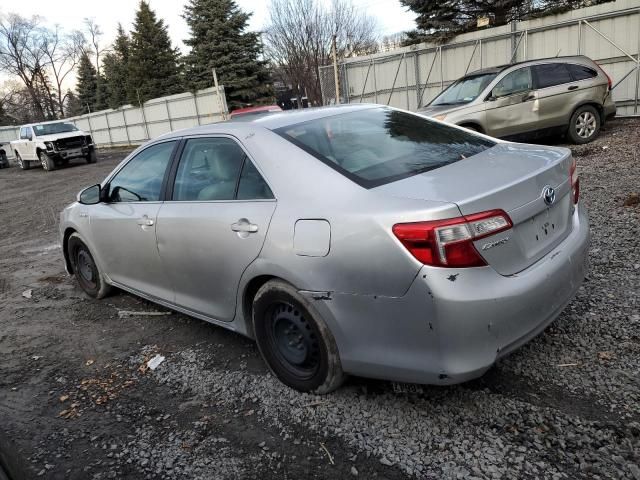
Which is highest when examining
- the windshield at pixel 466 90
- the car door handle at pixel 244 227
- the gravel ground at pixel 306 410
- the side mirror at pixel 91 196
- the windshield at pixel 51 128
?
the windshield at pixel 51 128

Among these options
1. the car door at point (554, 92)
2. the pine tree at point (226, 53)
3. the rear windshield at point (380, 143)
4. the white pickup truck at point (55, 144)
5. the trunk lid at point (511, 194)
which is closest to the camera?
the trunk lid at point (511, 194)

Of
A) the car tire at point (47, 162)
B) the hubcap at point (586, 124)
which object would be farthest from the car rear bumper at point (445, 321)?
the car tire at point (47, 162)

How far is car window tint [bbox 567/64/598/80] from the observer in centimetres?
989

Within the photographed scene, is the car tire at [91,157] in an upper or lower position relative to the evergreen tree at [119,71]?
lower

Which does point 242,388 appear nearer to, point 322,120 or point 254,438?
point 254,438

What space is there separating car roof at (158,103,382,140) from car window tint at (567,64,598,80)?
788 centimetres

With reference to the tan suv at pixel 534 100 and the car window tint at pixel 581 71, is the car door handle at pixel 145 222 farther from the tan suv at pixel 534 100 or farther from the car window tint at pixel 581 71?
the car window tint at pixel 581 71

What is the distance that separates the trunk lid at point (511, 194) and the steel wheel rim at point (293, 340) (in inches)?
34.6

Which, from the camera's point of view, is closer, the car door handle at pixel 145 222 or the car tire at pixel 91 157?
the car door handle at pixel 145 222

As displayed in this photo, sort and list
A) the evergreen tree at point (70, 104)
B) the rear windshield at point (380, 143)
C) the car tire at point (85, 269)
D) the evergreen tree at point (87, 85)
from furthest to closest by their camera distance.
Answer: the evergreen tree at point (70, 104) → the evergreen tree at point (87, 85) → the car tire at point (85, 269) → the rear windshield at point (380, 143)

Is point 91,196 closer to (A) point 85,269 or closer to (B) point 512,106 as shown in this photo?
(A) point 85,269

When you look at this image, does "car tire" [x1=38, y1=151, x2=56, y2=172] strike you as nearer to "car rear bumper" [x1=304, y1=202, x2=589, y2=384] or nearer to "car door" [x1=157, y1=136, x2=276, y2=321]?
"car door" [x1=157, y1=136, x2=276, y2=321]

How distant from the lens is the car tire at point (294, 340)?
9.00 ft

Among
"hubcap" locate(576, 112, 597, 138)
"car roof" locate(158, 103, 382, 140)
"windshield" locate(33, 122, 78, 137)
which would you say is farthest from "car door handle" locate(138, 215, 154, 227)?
"windshield" locate(33, 122, 78, 137)
